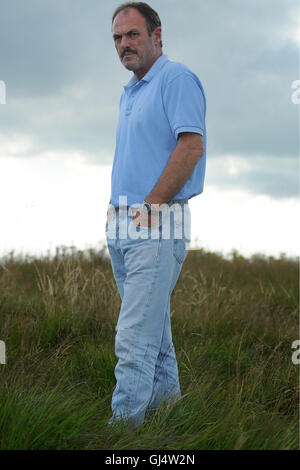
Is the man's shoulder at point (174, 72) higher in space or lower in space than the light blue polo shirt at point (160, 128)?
higher

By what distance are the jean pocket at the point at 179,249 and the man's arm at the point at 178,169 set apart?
0.93 feet

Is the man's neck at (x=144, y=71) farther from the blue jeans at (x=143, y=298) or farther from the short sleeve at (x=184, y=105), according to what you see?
the blue jeans at (x=143, y=298)

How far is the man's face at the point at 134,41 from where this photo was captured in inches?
131

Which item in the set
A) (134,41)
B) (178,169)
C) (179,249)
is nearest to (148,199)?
(178,169)

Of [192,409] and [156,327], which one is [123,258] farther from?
[192,409]

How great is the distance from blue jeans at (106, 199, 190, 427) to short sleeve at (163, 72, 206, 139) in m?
0.44

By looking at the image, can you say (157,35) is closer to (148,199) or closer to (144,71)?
(144,71)

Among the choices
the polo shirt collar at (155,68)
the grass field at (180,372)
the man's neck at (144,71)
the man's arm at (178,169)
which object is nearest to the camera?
the grass field at (180,372)

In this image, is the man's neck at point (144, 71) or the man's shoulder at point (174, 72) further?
the man's neck at point (144, 71)

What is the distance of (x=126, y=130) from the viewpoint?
3.34 metres

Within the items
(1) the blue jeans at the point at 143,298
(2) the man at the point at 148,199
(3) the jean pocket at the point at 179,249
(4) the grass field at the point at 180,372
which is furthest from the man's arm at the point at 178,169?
(4) the grass field at the point at 180,372

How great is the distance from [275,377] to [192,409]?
1.21 meters

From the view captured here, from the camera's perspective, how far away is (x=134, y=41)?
3.32m

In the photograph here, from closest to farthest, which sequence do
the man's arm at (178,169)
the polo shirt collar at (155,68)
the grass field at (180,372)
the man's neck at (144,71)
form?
the grass field at (180,372), the man's arm at (178,169), the polo shirt collar at (155,68), the man's neck at (144,71)
